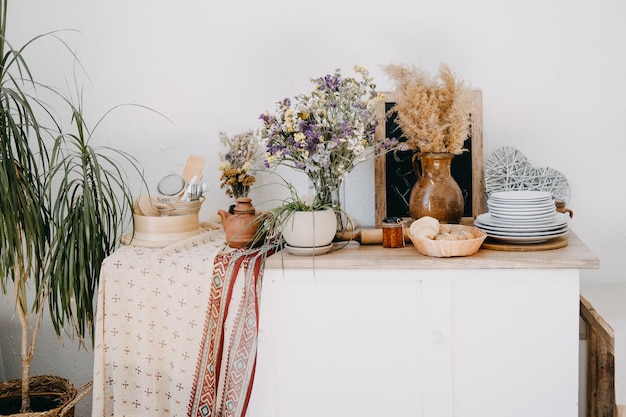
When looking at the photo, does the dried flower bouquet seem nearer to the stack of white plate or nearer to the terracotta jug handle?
the terracotta jug handle

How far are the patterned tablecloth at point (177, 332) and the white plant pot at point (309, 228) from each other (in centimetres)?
12

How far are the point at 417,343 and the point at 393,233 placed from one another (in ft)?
1.18

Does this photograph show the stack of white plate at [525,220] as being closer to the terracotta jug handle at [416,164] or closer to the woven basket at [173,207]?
the terracotta jug handle at [416,164]

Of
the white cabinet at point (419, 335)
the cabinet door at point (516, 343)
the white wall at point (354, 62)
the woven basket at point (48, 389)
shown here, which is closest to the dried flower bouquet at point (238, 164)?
the white wall at point (354, 62)

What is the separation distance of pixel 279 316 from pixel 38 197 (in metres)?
0.95

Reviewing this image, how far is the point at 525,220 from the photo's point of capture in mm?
1844

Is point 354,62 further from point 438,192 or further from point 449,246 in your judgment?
point 449,246

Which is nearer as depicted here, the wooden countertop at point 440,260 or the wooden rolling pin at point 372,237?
the wooden countertop at point 440,260

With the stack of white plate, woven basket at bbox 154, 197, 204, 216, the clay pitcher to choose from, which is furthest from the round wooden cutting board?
woven basket at bbox 154, 197, 204, 216

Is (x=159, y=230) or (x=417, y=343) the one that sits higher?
(x=159, y=230)

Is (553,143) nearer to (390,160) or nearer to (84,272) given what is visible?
(390,160)

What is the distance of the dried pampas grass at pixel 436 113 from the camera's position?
192 cm

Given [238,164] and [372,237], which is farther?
[238,164]

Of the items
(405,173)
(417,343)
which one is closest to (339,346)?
(417,343)
